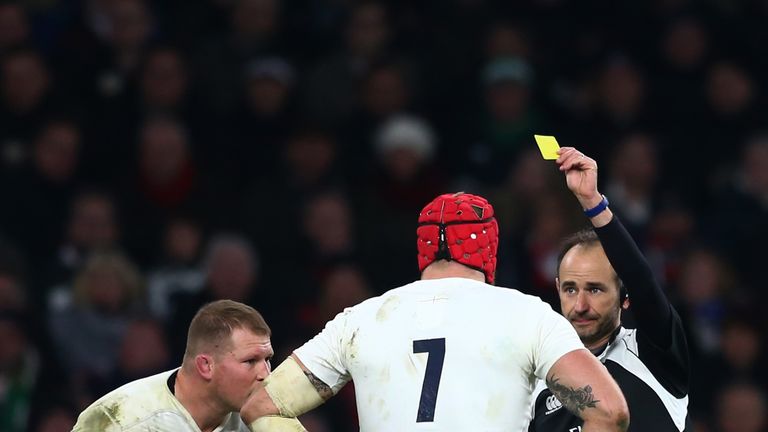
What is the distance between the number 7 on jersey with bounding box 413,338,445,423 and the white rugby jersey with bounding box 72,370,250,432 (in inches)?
30.3

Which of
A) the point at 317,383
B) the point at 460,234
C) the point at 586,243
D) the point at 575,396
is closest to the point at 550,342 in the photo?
the point at 575,396

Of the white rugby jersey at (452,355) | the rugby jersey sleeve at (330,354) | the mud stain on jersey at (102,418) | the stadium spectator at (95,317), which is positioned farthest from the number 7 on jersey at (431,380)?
the stadium spectator at (95,317)

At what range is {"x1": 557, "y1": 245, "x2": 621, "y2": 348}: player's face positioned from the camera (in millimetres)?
5605

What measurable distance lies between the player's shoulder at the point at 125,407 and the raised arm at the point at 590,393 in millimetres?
1397

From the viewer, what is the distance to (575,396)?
4664 mm

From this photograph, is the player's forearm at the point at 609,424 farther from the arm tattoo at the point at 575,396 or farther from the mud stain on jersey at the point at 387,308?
the mud stain on jersey at the point at 387,308

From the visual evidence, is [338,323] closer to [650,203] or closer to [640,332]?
[640,332]

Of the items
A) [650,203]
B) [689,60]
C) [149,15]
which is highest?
[149,15]

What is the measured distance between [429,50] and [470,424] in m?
6.91

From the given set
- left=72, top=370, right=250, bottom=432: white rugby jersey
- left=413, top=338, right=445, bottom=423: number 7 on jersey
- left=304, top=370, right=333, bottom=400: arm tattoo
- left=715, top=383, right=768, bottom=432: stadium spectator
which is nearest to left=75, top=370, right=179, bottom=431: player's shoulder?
left=72, top=370, right=250, bottom=432: white rugby jersey

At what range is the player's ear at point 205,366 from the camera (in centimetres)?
525

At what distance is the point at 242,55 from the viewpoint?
35.6 ft

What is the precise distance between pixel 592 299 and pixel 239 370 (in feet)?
4.38

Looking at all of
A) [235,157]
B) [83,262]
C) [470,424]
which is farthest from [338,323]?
[235,157]
